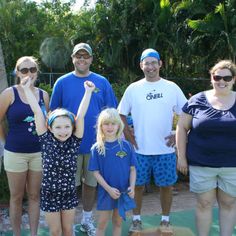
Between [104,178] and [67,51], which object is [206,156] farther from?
[67,51]

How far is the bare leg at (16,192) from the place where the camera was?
3.75 metres

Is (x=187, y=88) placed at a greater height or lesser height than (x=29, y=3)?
lesser

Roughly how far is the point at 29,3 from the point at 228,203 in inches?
792

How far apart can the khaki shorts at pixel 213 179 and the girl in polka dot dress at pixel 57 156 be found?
3.58ft

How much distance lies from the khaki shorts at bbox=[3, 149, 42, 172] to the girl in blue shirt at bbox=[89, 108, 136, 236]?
1.60ft

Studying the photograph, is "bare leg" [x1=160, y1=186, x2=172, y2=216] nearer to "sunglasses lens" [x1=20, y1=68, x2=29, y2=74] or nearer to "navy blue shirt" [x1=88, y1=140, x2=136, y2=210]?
"navy blue shirt" [x1=88, y1=140, x2=136, y2=210]

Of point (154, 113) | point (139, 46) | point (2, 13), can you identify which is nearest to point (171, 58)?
point (139, 46)

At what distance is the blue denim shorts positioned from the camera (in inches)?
171

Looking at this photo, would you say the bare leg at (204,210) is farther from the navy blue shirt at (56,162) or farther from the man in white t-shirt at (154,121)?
the navy blue shirt at (56,162)

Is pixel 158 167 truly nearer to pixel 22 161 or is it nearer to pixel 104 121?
pixel 104 121

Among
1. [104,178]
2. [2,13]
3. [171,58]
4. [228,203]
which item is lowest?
[228,203]

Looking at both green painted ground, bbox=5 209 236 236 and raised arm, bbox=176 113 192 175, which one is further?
green painted ground, bbox=5 209 236 236

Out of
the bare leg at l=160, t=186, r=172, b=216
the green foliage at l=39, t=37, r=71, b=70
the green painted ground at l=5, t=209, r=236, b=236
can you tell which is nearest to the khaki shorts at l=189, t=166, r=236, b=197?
the bare leg at l=160, t=186, r=172, b=216

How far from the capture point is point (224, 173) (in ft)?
12.0
